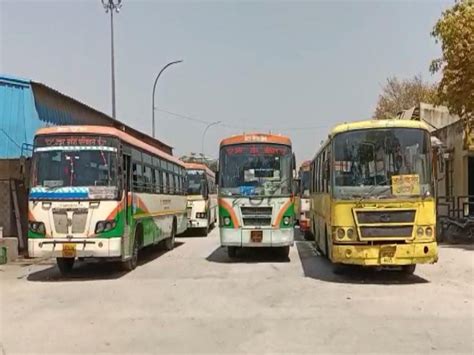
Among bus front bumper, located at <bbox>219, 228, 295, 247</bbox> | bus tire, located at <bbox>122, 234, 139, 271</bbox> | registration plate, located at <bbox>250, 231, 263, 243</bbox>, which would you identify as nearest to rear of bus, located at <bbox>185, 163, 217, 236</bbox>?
bus front bumper, located at <bbox>219, 228, 295, 247</bbox>

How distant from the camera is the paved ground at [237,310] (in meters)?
7.45

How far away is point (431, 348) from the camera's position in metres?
7.16

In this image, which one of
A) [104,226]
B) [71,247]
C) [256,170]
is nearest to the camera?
[71,247]

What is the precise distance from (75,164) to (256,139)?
522 cm

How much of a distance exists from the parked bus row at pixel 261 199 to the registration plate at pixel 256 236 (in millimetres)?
26

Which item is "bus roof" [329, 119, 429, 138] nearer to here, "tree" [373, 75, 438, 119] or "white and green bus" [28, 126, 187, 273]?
"white and green bus" [28, 126, 187, 273]

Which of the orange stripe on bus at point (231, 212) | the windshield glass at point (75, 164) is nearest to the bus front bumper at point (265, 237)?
the orange stripe on bus at point (231, 212)

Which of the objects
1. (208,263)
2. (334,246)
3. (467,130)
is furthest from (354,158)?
(467,130)

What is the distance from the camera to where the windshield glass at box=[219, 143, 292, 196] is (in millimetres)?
16172

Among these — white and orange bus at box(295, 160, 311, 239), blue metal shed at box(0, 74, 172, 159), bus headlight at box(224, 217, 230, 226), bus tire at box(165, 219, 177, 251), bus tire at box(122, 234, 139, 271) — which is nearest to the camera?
bus tire at box(122, 234, 139, 271)

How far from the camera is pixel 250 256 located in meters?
17.6

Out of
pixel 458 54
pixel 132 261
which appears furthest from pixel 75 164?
pixel 458 54

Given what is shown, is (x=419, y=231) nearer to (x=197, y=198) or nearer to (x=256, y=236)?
(x=256, y=236)

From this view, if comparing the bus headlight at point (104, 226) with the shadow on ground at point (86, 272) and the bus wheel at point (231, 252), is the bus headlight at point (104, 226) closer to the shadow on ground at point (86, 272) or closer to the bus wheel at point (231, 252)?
the shadow on ground at point (86, 272)
